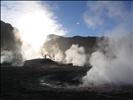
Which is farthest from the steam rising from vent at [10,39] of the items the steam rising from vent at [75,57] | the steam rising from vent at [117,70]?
the steam rising from vent at [117,70]

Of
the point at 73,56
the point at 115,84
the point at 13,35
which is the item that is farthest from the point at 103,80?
the point at 13,35

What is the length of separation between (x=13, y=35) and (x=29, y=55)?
1196 centimetres

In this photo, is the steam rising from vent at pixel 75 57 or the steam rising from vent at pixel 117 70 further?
the steam rising from vent at pixel 75 57

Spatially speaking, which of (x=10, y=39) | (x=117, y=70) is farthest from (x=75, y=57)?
(x=117, y=70)

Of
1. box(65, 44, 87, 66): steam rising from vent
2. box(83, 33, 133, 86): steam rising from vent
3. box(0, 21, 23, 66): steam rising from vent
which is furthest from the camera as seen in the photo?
box(0, 21, 23, 66): steam rising from vent

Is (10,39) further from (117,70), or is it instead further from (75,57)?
(117,70)

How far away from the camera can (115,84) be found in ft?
100

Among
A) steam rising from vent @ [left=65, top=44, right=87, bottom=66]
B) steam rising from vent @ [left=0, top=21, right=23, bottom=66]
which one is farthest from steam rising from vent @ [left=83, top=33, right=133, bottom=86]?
steam rising from vent @ [left=0, top=21, right=23, bottom=66]

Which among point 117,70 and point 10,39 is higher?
point 10,39

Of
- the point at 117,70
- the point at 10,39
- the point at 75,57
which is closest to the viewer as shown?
the point at 117,70

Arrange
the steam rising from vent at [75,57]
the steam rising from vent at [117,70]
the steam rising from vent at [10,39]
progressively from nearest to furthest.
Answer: the steam rising from vent at [117,70] < the steam rising from vent at [75,57] < the steam rising from vent at [10,39]

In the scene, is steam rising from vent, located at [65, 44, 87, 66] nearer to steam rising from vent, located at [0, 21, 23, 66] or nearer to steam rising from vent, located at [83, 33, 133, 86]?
steam rising from vent, located at [0, 21, 23, 66]

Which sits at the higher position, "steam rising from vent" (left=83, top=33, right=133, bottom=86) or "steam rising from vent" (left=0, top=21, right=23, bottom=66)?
"steam rising from vent" (left=0, top=21, right=23, bottom=66)

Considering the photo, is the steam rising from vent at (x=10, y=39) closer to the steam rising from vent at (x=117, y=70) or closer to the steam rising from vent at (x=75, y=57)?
the steam rising from vent at (x=75, y=57)
